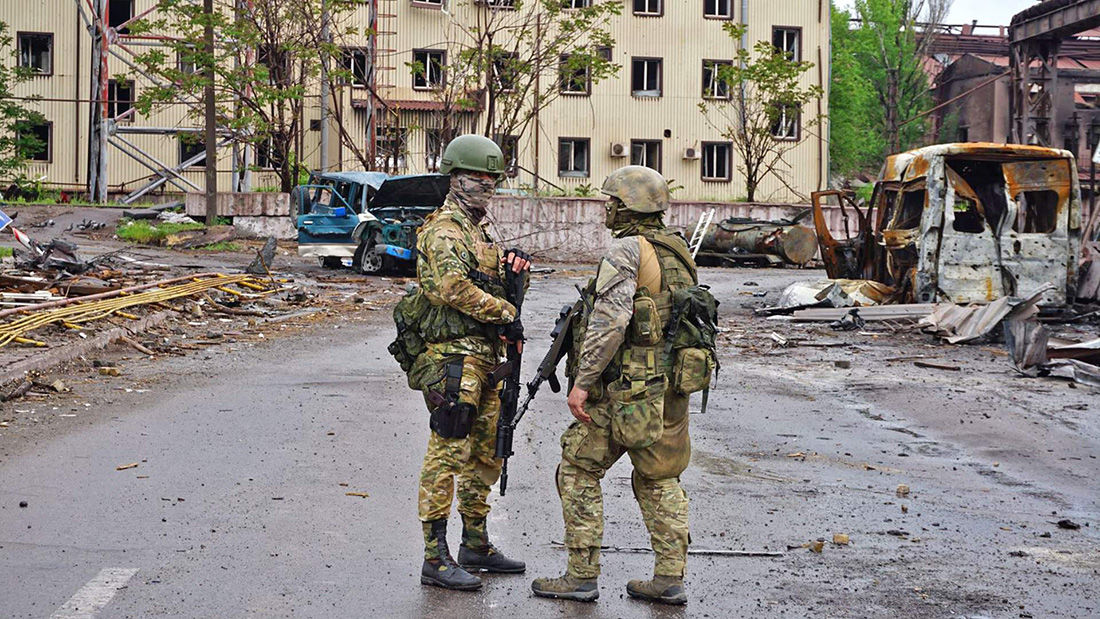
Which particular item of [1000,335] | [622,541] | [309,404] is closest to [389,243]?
[1000,335]

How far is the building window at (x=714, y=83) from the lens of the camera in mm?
43281

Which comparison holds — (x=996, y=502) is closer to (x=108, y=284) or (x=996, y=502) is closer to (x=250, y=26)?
(x=108, y=284)

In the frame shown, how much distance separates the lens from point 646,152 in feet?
148

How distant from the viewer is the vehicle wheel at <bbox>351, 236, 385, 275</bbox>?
910 inches

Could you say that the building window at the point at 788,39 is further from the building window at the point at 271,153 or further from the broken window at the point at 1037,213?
the broken window at the point at 1037,213

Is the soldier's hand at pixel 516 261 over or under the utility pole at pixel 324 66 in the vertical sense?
under

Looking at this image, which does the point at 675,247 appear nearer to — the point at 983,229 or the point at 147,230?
the point at 983,229

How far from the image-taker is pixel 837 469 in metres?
7.82

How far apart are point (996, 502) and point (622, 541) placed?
234cm

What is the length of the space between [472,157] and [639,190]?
814mm

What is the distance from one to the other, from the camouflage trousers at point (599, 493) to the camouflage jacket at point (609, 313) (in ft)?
0.65

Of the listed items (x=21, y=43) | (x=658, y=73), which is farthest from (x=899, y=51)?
(x=21, y=43)

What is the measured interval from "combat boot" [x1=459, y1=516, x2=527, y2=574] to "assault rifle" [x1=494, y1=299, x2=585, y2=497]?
0.73ft

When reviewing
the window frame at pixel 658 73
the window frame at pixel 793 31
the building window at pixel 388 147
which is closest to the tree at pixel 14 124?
the building window at pixel 388 147
